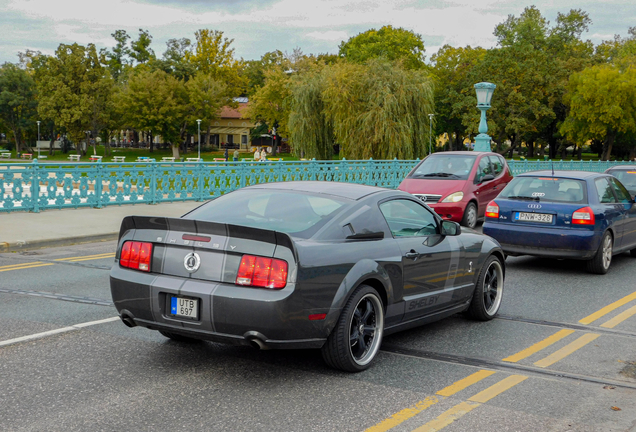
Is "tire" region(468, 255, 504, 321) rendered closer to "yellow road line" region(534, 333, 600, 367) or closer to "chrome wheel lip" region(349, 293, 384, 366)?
"yellow road line" region(534, 333, 600, 367)

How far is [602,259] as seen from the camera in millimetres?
10047

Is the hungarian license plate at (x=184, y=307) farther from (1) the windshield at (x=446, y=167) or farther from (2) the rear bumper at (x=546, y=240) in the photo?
(1) the windshield at (x=446, y=167)

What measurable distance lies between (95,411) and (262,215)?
2007 mm

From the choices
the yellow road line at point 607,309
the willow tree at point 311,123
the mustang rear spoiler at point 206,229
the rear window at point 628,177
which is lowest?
the yellow road line at point 607,309

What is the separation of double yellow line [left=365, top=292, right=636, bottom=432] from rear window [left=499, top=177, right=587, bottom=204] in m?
3.37

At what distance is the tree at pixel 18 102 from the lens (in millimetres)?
94250

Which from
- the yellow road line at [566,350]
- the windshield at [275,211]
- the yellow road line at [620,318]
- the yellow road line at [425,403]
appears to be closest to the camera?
the yellow road line at [425,403]

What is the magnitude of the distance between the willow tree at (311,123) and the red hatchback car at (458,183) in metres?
28.2

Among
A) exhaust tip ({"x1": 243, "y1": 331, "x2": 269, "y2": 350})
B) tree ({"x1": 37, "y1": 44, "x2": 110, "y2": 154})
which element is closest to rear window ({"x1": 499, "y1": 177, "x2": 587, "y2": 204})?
exhaust tip ({"x1": 243, "y1": 331, "x2": 269, "y2": 350})

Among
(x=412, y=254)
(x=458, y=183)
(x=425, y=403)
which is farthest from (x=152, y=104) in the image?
(x=425, y=403)

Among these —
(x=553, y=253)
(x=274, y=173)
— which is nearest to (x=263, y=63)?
(x=274, y=173)

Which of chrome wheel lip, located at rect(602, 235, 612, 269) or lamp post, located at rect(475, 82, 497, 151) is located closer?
chrome wheel lip, located at rect(602, 235, 612, 269)

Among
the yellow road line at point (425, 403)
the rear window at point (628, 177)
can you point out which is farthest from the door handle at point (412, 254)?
the rear window at point (628, 177)

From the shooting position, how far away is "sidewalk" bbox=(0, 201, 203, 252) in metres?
12.5
